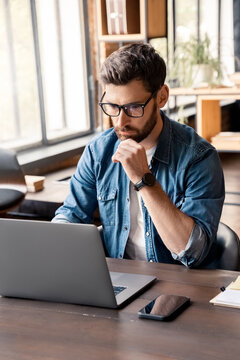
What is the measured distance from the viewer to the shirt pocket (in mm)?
2277

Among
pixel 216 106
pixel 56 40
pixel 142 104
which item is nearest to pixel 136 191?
pixel 142 104

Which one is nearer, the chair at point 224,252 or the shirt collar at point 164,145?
the chair at point 224,252

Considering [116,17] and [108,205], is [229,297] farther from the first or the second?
[116,17]

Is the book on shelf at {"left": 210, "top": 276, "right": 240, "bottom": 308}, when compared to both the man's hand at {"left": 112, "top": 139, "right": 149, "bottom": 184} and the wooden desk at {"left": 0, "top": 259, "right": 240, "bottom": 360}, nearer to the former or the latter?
the wooden desk at {"left": 0, "top": 259, "right": 240, "bottom": 360}

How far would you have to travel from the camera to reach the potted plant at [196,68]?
5037 mm

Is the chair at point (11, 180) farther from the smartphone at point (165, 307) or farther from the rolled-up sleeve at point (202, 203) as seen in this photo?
the smartphone at point (165, 307)

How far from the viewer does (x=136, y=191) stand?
88.7 inches

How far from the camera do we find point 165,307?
5.34 feet

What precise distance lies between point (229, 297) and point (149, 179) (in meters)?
0.53

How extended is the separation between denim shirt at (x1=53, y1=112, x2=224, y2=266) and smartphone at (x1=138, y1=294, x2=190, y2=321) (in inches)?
12.5

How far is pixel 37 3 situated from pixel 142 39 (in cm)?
102

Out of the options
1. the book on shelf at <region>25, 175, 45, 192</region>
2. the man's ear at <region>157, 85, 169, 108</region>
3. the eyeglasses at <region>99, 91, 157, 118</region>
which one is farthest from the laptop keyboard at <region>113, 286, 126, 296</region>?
the book on shelf at <region>25, 175, 45, 192</region>

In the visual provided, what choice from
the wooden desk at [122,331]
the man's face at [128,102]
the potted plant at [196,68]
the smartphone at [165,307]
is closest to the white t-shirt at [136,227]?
the man's face at [128,102]

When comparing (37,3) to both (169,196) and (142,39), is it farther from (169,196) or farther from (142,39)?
(169,196)
